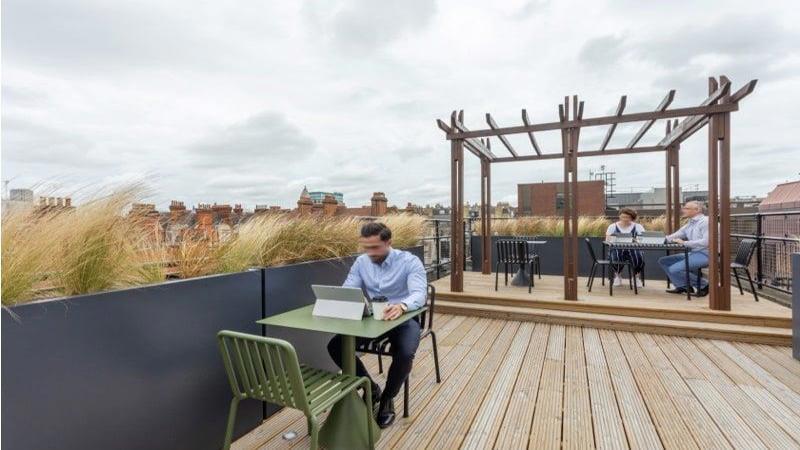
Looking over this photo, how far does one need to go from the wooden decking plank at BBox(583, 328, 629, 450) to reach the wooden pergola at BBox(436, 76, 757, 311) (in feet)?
5.03

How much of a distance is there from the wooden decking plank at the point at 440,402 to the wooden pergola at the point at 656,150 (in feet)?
6.22

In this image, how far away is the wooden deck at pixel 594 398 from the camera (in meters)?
1.98

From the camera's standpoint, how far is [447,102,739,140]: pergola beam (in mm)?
3859

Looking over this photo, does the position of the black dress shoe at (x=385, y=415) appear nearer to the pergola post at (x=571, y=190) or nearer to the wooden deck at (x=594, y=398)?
the wooden deck at (x=594, y=398)

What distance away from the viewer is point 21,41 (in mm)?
2053

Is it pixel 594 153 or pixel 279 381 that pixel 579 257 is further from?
pixel 279 381

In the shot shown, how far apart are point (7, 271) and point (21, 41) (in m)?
1.65

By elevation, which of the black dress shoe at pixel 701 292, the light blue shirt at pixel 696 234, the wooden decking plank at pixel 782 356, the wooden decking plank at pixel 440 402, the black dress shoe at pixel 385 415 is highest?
the light blue shirt at pixel 696 234

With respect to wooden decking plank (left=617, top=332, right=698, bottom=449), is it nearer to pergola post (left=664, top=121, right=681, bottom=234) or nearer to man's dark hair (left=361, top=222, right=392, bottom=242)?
man's dark hair (left=361, top=222, right=392, bottom=242)

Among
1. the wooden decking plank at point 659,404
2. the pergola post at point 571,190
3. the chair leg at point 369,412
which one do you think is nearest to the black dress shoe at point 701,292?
the pergola post at point 571,190

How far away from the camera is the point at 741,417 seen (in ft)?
7.07

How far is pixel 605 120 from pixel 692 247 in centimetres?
190

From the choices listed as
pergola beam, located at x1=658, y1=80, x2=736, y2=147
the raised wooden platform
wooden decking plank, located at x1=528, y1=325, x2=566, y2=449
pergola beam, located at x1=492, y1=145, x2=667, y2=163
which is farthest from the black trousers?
pergola beam, located at x1=492, y1=145, x2=667, y2=163

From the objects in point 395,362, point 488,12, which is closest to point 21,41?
point 395,362
